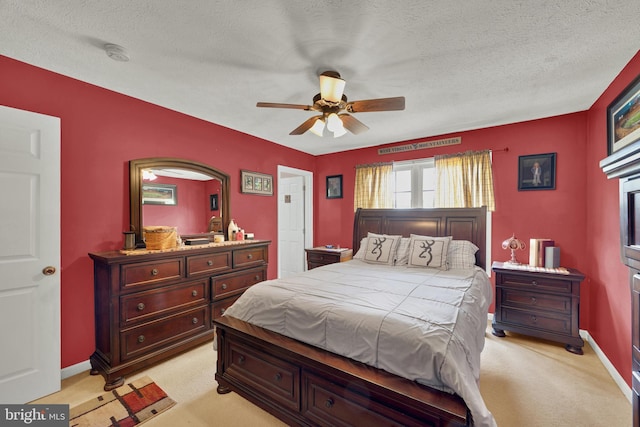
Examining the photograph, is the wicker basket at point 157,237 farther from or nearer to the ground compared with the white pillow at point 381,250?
farther from the ground

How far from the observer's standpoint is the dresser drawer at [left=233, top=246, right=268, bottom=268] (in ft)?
10.7

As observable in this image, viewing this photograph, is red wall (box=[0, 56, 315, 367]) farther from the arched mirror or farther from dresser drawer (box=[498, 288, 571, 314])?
dresser drawer (box=[498, 288, 571, 314])

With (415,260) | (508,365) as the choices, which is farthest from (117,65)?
(508,365)

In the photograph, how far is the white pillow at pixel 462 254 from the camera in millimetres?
3092

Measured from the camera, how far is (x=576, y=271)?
2.97m

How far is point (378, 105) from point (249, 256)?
92.4 inches

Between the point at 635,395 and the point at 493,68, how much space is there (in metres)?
2.29

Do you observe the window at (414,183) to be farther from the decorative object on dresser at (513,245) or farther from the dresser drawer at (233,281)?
the dresser drawer at (233,281)

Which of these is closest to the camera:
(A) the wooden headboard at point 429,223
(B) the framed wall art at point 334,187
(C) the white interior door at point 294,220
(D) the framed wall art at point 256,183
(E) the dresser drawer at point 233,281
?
(E) the dresser drawer at point 233,281

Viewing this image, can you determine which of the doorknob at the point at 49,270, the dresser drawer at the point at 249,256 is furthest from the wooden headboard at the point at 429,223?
the doorknob at the point at 49,270

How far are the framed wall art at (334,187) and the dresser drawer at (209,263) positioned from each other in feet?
8.25

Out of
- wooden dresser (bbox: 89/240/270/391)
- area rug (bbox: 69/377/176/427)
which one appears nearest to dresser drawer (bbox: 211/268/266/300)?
wooden dresser (bbox: 89/240/270/391)

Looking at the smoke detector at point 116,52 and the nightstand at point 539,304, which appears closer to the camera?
the smoke detector at point 116,52

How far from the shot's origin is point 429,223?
3676 millimetres
